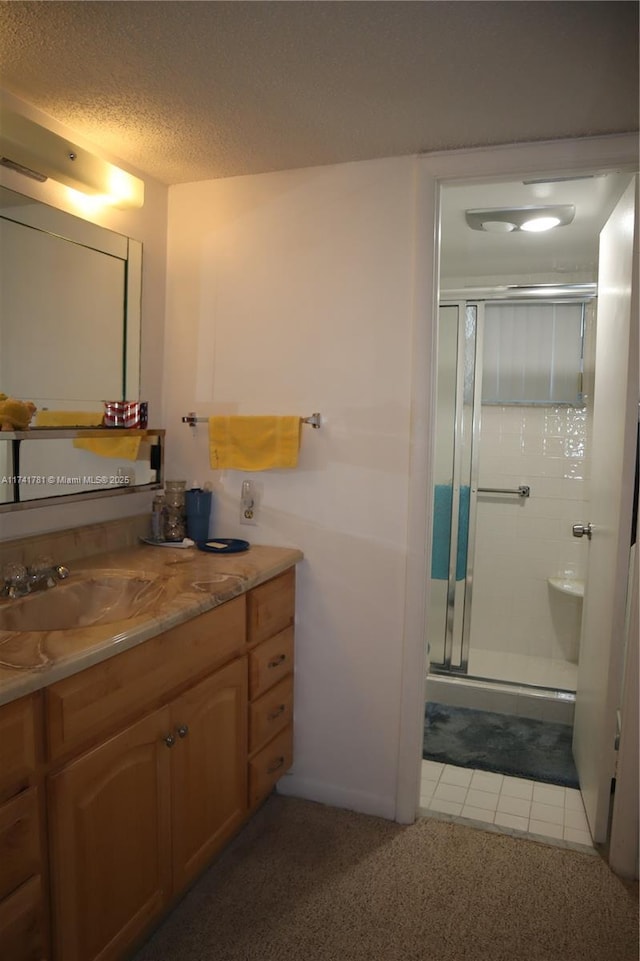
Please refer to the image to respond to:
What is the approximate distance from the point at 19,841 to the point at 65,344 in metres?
1.38

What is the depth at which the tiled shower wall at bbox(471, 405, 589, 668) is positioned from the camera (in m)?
3.62

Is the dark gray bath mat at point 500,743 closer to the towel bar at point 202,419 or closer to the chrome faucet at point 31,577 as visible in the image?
the towel bar at point 202,419

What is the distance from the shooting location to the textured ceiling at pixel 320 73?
145cm

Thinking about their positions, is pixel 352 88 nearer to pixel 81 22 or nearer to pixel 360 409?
pixel 81 22

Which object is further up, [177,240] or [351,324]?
[177,240]

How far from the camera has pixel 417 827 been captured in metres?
2.30

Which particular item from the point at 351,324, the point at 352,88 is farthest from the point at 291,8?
the point at 351,324

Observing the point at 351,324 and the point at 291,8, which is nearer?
the point at 291,8

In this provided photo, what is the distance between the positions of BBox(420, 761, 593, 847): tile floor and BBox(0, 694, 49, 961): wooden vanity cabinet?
4.83ft

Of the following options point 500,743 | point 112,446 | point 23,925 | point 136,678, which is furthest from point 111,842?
point 500,743

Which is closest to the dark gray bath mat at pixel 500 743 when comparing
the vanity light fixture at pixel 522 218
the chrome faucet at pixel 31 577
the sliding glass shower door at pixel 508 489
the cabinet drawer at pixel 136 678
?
the sliding glass shower door at pixel 508 489

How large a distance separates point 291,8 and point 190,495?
153 cm

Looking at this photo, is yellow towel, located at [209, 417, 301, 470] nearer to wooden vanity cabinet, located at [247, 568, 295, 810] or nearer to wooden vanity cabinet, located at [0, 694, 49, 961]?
wooden vanity cabinet, located at [247, 568, 295, 810]

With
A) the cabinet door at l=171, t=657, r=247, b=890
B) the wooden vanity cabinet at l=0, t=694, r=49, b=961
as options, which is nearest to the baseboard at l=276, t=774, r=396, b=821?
the cabinet door at l=171, t=657, r=247, b=890
